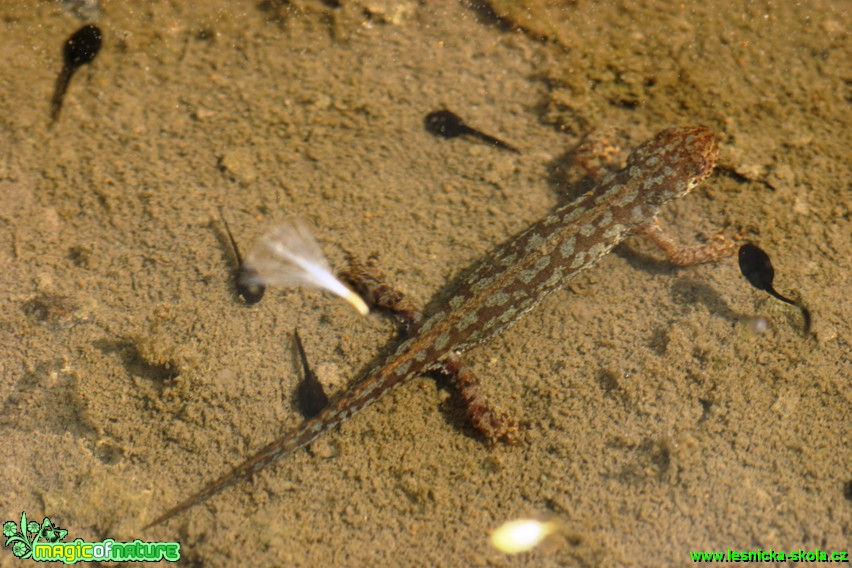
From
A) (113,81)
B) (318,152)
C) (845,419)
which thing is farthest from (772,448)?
(113,81)

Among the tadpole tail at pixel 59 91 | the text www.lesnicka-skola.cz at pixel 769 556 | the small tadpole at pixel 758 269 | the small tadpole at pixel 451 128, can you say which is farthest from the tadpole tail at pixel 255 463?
the tadpole tail at pixel 59 91

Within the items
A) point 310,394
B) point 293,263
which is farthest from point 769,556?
point 293,263

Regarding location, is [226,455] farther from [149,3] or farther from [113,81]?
[149,3]

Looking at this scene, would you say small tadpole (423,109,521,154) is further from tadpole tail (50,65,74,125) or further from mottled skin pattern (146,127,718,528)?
tadpole tail (50,65,74,125)

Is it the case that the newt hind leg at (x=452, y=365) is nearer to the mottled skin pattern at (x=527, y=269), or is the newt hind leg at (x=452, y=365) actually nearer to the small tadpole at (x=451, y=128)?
the mottled skin pattern at (x=527, y=269)

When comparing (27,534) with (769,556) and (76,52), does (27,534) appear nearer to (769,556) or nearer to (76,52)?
(76,52)

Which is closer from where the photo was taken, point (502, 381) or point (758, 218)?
point (502, 381)
